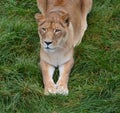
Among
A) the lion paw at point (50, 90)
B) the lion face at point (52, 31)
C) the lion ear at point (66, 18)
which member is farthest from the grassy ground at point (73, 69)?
the lion ear at point (66, 18)

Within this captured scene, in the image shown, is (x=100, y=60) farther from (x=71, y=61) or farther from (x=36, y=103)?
(x=36, y=103)

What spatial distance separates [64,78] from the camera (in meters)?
5.45

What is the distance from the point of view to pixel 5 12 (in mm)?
6707

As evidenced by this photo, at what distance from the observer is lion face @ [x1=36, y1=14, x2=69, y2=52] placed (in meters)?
5.27

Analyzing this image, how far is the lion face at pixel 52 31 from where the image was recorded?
527 centimetres

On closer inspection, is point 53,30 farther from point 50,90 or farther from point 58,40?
point 50,90

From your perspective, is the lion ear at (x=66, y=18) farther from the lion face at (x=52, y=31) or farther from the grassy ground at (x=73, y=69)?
the grassy ground at (x=73, y=69)

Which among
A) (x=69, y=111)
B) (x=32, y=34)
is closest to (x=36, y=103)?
(x=69, y=111)

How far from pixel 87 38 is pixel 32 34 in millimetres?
719

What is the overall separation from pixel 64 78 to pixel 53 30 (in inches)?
22.5

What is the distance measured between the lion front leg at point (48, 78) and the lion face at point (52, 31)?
25cm

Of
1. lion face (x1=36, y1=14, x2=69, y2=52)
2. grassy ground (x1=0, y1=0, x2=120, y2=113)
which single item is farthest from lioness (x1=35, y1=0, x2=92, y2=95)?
grassy ground (x1=0, y1=0, x2=120, y2=113)

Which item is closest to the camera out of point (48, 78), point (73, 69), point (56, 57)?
point (48, 78)

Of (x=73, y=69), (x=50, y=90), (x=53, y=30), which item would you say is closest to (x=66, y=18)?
(x=53, y=30)
